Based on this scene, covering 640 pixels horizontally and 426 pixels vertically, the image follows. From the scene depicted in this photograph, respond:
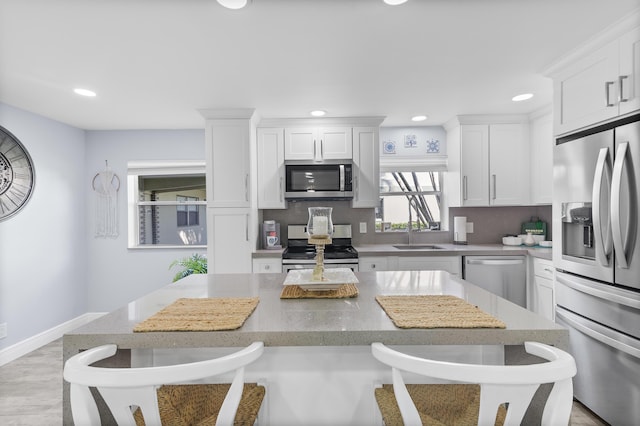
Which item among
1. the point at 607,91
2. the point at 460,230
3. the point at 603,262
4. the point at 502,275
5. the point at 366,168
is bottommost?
the point at 502,275

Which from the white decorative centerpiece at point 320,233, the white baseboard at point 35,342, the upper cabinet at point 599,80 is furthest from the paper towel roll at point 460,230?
the white baseboard at point 35,342

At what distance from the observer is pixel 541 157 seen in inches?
143

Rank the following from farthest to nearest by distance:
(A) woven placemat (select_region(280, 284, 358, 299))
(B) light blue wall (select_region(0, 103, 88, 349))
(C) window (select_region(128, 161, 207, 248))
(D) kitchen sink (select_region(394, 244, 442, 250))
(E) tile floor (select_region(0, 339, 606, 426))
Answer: (C) window (select_region(128, 161, 207, 248)) → (D) kitchen sink (select_region(394, 244, 442, 250)) → (B) light blue wall (select_region(0, 103, 88, 349)) → (E) tile floor (select_region(0, 339, 606, 426)) → (A) woven placemat (select_region(280, 284, 358, 299))

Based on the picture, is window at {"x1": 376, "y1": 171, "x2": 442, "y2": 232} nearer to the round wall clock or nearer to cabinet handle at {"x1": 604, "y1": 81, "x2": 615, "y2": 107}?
cabinet handle at {"x1": 604, "y1": 81, "x2": 615, "y2": 107}

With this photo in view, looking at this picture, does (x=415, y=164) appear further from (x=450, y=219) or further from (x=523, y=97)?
(x=523, y=97)

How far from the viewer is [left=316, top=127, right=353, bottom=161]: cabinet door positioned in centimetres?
389

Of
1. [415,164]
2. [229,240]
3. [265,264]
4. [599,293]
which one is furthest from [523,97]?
[229,240]

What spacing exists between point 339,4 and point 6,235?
362 centimetres

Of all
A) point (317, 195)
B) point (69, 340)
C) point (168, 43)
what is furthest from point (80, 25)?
point (317, 195)

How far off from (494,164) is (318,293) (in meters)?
3.06

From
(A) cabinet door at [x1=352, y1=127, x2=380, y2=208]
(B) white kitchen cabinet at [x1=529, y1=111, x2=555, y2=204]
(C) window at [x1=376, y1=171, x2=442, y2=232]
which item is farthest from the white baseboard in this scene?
(B) white kitchen cabinet at [x1=529, y1=111, x2=555, y2=204]

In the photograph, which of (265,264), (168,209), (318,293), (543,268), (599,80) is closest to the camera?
(318,293)

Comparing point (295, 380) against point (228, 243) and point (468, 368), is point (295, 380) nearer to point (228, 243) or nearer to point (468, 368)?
point (468, 368)

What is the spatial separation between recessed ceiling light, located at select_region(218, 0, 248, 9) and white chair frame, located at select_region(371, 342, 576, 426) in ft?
5.63
